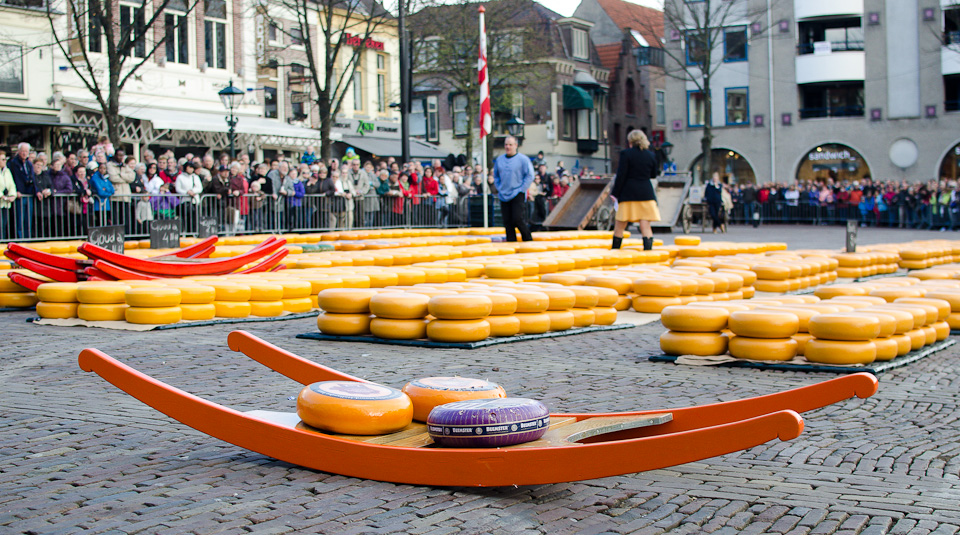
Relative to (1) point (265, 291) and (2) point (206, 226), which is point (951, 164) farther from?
(1) point (265, 291)

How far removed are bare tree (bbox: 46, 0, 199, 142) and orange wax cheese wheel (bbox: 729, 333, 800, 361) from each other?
18311mm

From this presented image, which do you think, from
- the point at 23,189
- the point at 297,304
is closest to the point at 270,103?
the point at 23,189

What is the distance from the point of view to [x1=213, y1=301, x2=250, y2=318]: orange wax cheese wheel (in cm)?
941

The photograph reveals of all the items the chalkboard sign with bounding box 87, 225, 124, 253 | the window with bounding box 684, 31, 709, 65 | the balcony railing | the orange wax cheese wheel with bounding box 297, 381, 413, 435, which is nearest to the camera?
the orange wax cheese wheel with bounding box 297, 381, 413, 435

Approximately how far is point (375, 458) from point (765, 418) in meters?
1.48

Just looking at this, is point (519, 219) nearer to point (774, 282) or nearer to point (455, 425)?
point (774, 282)

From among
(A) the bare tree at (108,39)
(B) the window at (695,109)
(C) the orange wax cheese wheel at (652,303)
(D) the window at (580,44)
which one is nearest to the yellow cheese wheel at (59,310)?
(C) the orange wax cheese wheel at (652,303)

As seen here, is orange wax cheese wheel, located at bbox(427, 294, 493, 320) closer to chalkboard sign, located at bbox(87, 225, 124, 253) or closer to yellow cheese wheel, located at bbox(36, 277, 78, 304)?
yellow cheese wheel, located at bbox(36, 277, 78, 304)

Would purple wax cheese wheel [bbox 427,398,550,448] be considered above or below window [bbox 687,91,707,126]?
below

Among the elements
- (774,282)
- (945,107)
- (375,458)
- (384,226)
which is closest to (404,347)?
(375,458)

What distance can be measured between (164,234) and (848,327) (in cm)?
987

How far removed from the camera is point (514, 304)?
8031 millimetres

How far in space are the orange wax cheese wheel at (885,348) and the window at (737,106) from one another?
44766 millimetres

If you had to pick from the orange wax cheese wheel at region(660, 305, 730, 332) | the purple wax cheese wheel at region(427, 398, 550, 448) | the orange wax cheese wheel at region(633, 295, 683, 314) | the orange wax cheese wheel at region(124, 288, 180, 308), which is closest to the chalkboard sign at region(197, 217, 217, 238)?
the orange wax cheese wheel at region(124, 288, 180, 308)
